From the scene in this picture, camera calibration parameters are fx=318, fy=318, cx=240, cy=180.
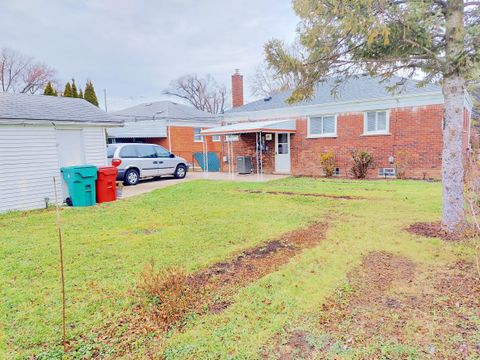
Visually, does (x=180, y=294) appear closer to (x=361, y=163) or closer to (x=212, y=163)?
(x=361, y=163)

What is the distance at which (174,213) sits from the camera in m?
8.44

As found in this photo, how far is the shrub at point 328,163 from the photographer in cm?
1524

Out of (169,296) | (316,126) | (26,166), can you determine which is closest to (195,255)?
(169,296)

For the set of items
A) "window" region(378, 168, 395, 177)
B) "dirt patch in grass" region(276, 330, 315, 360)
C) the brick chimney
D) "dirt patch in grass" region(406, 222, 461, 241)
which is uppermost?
the brick chimney

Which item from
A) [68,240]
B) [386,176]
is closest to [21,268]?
[68,240]

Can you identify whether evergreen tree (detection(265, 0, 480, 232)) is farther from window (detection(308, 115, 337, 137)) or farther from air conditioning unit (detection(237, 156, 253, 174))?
air conditioning unit (detection(237, 156, 253, 174))

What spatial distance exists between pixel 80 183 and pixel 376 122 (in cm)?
1230

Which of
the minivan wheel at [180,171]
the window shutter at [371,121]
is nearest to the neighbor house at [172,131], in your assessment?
the minivan wheel at [180,171]

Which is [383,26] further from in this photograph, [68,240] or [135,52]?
[135,52]

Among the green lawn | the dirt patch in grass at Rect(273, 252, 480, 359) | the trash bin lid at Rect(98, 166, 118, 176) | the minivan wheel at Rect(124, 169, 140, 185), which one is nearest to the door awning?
the minivan wheel at Rect(124, 169, 140, 185)

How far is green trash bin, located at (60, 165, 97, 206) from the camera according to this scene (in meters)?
9.88

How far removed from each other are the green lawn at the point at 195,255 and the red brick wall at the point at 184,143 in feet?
48.6

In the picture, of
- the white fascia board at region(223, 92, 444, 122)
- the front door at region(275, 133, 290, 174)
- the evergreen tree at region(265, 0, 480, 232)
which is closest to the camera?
the evergreen tree at region(265, 0, 480, 232)

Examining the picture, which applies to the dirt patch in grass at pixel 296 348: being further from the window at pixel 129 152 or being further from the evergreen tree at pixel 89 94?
the evergreen tree at pixel 89 94
